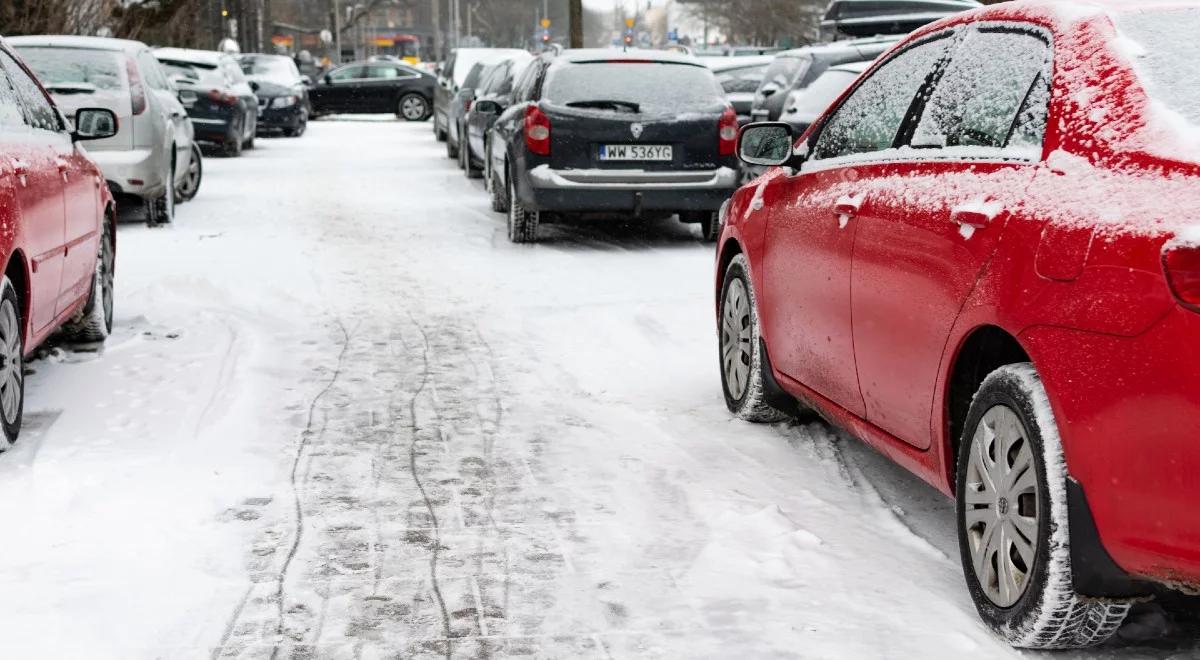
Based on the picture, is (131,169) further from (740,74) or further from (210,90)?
(740,74)

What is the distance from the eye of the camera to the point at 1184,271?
9.94 ft

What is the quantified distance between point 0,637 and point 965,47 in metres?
3.11

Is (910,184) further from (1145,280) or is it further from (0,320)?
(0,320)

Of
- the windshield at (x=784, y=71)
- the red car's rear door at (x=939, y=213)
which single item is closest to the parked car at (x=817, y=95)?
the windshield at (x=784, y=71)

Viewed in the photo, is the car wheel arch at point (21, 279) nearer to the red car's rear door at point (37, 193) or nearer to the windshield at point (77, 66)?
the red car's rear door at point (37, 193)

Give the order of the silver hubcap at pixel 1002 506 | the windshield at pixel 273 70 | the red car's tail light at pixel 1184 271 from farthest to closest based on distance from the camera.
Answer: the windshield at pixel 273 70 < the silver hubcap at pixel 1002 506 < the red car's tail light at pixel 1184 271

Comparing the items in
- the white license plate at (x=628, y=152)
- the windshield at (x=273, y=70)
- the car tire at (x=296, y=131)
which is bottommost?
the car tire at (x=296, y=131)

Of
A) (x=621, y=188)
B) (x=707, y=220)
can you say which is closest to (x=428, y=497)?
(x=621, y=188)

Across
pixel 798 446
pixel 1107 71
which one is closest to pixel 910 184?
pixel 1107 71

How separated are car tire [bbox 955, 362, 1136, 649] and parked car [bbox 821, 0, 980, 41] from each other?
15.4m

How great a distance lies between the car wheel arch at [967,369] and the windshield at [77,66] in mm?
10307

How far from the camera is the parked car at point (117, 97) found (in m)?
12.8

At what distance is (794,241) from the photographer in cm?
548

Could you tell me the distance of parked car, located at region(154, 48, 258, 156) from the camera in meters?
21.5
